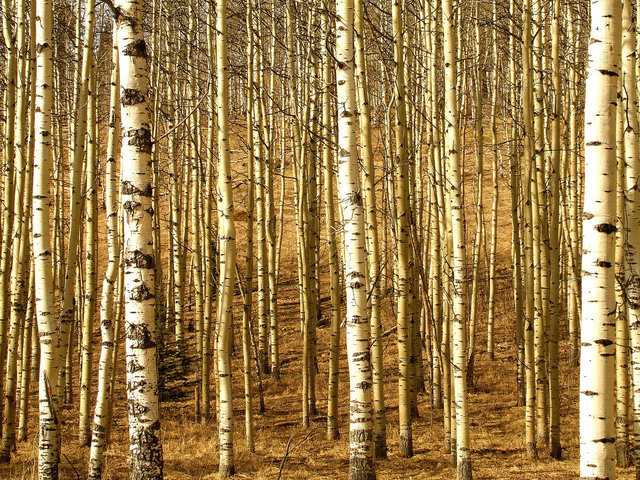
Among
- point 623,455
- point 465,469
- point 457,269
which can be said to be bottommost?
point 623,455

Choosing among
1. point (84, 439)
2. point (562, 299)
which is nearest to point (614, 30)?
point (84, 439)

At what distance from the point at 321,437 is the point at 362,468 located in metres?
3.40

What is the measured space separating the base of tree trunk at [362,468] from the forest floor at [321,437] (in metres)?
0.65

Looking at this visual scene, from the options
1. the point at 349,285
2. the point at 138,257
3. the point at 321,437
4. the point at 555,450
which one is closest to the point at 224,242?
the point at 349,285

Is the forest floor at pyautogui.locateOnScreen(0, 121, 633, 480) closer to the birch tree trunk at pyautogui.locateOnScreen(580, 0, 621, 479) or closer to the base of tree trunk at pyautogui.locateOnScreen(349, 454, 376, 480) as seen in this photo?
the base of tree trunk at pyautogui.locateOnScreen(349, 454, 376, 480)

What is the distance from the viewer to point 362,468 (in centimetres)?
525

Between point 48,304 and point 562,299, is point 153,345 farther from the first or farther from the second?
point 562,299

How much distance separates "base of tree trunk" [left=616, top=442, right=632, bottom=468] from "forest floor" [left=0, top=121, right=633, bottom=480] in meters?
0.16

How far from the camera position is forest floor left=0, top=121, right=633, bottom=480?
684 centimetres

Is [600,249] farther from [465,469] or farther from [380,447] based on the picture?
[380,447]

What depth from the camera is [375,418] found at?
278 inches

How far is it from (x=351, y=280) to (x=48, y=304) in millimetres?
2766

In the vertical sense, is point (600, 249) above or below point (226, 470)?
above

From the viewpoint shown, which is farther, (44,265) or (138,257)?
(44,265)
